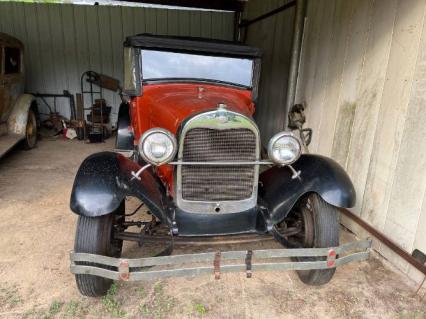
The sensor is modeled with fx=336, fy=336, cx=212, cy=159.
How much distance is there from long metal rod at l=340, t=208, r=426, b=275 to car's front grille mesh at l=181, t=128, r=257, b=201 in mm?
1221

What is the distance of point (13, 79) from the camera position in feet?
18.2

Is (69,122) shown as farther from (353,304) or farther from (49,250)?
(353,304)

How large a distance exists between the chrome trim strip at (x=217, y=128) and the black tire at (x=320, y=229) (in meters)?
0.31

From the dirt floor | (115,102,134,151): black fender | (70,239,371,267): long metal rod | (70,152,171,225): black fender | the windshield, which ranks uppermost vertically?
the windshield

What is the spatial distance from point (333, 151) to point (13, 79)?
516 centimetres

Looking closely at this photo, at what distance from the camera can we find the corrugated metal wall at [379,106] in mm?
2375

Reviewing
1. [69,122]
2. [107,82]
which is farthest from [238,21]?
[69,122]

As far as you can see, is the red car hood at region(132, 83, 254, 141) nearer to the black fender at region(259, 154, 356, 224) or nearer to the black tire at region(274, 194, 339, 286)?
the black fender at region(259, 154, 356, 224)

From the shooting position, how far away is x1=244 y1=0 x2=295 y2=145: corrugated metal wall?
4.68 m

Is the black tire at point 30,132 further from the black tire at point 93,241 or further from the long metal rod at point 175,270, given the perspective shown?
the long metal rod at point 175,270

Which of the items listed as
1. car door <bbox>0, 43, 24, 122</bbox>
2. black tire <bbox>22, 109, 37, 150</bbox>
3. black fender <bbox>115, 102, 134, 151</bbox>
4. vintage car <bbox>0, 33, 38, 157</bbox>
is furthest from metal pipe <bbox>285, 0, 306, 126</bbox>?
black tire <bbox>22, 109, 37, 150</bbox>

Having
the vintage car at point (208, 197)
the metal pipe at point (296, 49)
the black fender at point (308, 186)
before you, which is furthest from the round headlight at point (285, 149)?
the metal pipe at point (296, 49)

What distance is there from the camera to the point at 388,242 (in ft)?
8.54

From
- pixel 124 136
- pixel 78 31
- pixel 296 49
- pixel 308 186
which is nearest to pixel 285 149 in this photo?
pixel 308 186
